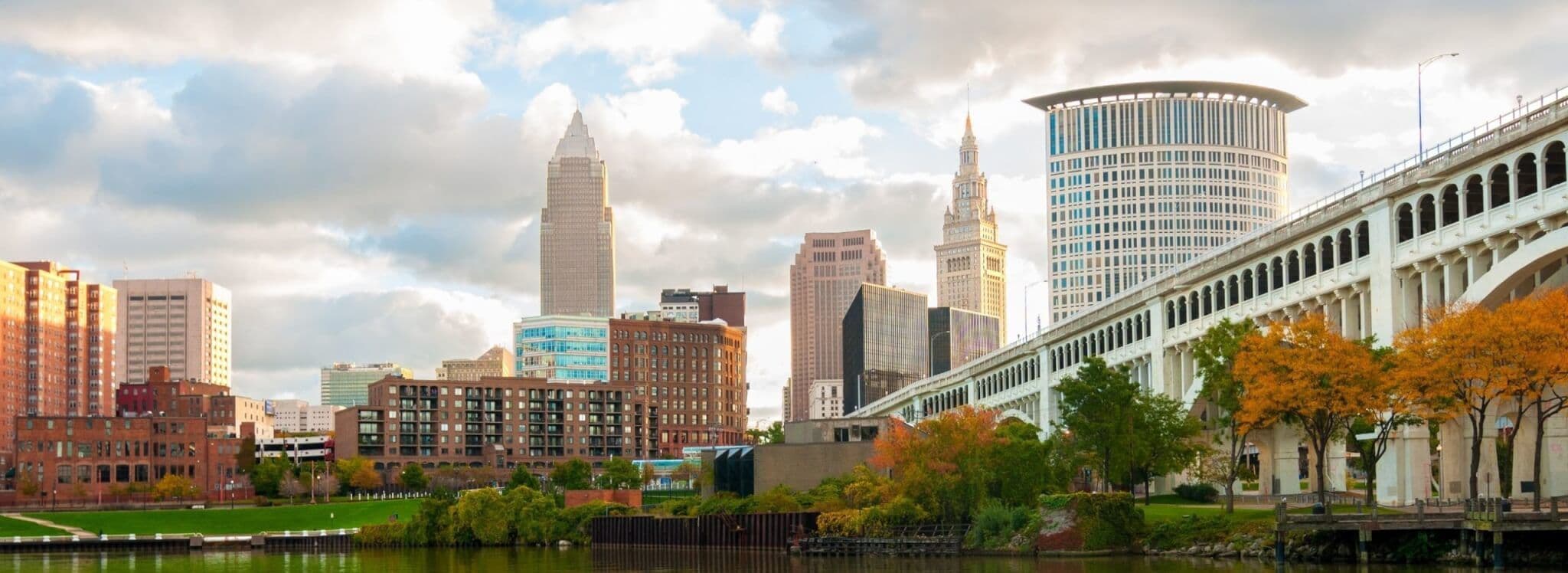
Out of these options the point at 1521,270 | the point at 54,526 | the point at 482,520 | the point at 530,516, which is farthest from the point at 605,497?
the point at 1521,270

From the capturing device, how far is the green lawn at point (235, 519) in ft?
563

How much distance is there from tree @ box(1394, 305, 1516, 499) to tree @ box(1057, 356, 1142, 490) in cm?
2726

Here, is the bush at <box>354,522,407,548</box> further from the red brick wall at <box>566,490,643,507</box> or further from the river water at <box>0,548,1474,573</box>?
the red brick wall at <box>566,490,643,507</box>

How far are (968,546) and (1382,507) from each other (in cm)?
2319

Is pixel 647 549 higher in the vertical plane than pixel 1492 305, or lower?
lower

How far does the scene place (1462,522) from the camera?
2569 inches

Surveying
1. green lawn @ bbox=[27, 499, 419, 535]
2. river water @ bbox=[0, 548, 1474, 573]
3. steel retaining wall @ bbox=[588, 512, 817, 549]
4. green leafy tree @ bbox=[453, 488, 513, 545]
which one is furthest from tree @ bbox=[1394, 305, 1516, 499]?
green lawn @ bbox=[27, 499, 419, 535]

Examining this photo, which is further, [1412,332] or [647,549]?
[647,549]

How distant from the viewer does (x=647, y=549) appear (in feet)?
395

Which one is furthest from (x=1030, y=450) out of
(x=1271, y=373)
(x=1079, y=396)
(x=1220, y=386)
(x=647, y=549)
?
(x=647, y=549)

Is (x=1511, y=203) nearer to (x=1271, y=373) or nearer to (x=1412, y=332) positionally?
(x=1412, y=332)

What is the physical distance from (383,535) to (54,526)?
1953 inches

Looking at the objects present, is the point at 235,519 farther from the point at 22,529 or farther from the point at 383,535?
the point at 383,535

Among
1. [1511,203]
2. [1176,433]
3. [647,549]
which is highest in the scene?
[1511,203]
